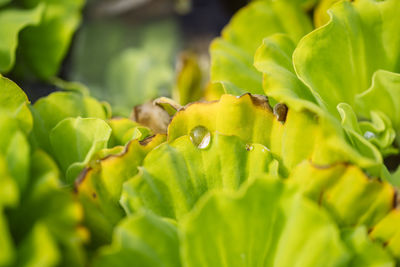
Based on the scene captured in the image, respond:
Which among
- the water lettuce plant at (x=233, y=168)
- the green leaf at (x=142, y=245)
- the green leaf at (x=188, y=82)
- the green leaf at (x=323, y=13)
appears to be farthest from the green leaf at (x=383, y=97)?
the green leaf at (x=188, y=82)

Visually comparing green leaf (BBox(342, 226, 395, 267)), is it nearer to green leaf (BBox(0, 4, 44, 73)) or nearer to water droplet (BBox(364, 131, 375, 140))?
water droplet (BBox(364, 131, 375, 140))

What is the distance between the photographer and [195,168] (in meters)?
0.36

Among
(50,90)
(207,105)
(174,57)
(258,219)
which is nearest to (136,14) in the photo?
(174,57)

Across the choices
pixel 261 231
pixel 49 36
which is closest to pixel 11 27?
pixel 49 36

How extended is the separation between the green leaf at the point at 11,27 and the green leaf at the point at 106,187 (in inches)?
10.1

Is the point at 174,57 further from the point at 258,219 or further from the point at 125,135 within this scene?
the point at 258,219

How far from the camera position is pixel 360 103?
0.44 metres

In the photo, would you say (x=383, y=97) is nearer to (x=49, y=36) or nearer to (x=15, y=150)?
(x=15, y=150)

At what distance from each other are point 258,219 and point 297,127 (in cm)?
9

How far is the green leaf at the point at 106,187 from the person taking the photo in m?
0.33

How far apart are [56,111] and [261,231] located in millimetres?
221

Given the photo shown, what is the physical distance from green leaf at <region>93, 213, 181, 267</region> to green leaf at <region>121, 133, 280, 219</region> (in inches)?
1.6

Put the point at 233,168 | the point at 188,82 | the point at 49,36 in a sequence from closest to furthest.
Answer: the point at 233,168 < the point at 49,36 < the point at 188,82

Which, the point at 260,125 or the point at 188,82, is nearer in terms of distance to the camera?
the point at 260,125
